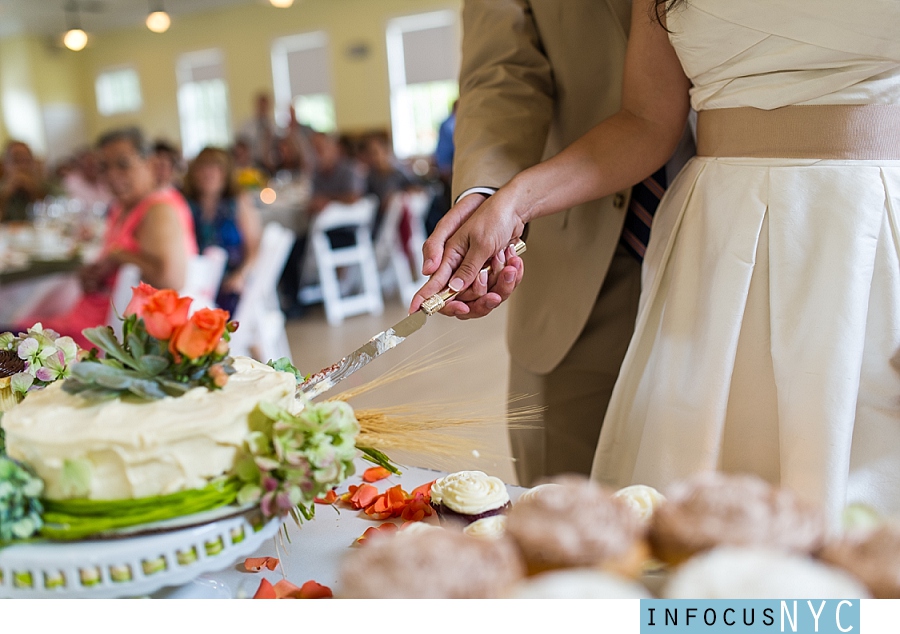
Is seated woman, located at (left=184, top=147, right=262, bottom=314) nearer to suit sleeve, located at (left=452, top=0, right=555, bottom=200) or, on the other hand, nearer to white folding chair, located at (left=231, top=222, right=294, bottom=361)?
white folding chair, located at (left=231, top=222, right=294, bottom=361)

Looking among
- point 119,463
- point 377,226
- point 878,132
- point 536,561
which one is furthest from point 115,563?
point 377,226

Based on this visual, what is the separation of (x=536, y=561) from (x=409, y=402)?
0.44 meters

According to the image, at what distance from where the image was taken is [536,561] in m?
0.45

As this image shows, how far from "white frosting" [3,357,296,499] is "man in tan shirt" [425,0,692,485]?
0.62 metres

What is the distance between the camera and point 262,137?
931 cm

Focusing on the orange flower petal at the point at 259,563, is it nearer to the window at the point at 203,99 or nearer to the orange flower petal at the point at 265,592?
the orange flower petal at the point at 265,592

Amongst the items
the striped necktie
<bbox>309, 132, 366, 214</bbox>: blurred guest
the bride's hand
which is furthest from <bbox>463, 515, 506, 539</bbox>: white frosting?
<bbox>309, 132, 366, 214</bbox>: blurred guest

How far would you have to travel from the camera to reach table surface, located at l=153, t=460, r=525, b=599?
0.75 metres

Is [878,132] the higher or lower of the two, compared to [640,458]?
higher

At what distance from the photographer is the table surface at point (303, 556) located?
75 centimetres

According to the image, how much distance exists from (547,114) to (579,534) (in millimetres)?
1047

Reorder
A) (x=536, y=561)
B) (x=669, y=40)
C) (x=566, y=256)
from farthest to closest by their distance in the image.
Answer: (x=566, y=256) → (x=669, y=40) → (x=536, y=561)

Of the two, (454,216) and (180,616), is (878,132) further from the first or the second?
(180,616)

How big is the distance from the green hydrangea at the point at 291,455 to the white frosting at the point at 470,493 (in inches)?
7.7
